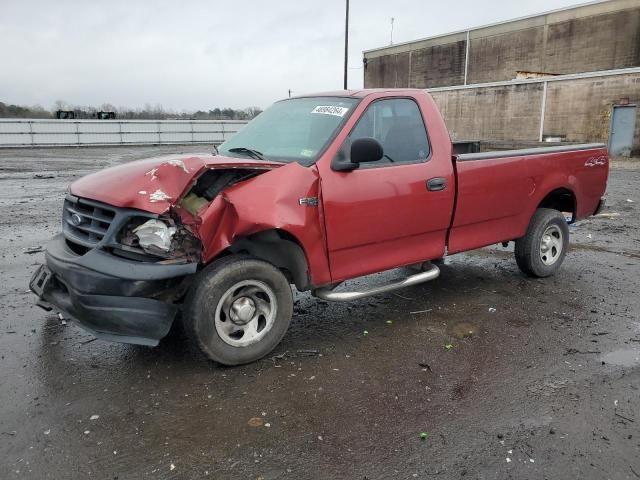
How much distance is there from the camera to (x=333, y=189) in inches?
153

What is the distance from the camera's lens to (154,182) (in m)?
3.31

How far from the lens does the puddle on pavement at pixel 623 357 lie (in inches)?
150

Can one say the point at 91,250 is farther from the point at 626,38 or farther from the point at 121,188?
the point at 626,38

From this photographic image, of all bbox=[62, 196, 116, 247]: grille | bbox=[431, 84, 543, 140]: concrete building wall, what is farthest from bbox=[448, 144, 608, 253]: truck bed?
bbox=[431, 84, 543, 140]: concrete building wall

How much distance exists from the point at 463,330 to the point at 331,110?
221cm

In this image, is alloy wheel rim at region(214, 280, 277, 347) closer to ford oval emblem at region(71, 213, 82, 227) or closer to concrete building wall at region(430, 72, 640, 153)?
ford oval emblem at region(71, 213, 82, 227)

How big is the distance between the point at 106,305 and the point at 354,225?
188 cm

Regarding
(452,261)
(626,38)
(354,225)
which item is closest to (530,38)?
(626,38)

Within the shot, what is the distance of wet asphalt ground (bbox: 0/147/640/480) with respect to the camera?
8.82 feet

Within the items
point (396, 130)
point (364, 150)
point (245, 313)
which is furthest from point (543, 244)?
point (245, 313)

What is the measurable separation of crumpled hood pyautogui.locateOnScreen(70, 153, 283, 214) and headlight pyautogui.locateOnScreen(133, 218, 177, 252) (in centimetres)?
12

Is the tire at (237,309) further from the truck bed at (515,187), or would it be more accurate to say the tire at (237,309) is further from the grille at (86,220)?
the truck bed at (515,187)

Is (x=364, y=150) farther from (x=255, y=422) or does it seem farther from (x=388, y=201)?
(x=255, y=422)

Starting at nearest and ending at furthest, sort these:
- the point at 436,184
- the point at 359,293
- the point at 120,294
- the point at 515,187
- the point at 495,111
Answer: the point at 120,294 < the point at 359,293 < the point at 436,184 < the point at 515,187 < the point at 495,111
